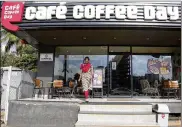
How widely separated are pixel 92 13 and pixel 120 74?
14.4 ft

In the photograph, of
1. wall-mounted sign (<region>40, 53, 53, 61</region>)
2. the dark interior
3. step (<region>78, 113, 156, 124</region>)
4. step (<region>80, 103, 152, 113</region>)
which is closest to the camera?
step (<region>78, 113, 156, 124</region>)

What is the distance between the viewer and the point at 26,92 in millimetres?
10477

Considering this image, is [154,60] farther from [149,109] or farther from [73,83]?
[149,109]

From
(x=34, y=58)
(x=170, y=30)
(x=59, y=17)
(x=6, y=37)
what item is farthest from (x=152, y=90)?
(x=6, y=37)

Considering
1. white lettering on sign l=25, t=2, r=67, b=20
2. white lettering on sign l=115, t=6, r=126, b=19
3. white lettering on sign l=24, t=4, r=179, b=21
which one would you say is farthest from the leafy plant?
white lettering on sign l=115, t=6, r=126, b=19

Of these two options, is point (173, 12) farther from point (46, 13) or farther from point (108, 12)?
point (46, 13)

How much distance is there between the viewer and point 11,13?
375 inches

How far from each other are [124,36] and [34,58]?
11.9 meters

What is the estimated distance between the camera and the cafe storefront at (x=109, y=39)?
920 cm

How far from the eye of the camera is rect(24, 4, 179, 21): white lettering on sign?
9.15 metres

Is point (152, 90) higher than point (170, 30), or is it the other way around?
point (170, 30)

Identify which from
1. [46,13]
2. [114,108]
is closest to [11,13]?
[46,13]

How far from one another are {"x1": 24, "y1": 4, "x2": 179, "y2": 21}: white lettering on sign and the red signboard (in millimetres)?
603

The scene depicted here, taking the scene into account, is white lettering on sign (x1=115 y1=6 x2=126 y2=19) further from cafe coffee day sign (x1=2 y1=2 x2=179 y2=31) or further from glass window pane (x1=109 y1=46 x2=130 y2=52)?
glass window pane (x1=109 y1=46 x2=130 y2=52)
